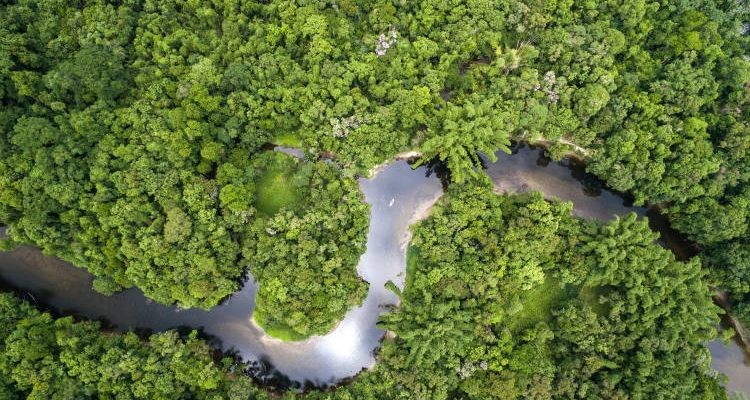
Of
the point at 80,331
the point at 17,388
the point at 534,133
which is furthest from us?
the point at 534,133

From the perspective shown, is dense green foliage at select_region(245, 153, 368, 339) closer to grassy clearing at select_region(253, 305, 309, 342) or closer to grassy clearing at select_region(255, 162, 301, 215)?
grassy clearing at select_region(253, 305, 309, 342)

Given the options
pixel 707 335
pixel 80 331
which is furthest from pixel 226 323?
pixel 707 335

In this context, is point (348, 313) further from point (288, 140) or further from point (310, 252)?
point (288, 140)

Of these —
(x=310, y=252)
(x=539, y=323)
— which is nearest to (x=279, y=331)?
(x=310, y=252)

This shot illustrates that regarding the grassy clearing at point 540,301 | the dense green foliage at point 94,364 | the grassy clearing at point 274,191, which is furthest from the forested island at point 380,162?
the grassy clearing at point 540,301

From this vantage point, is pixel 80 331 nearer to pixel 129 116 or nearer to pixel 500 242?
pixel 129 116

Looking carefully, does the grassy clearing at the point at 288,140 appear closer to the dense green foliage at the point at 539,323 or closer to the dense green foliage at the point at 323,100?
the dense green foliage at the point at 323,100
